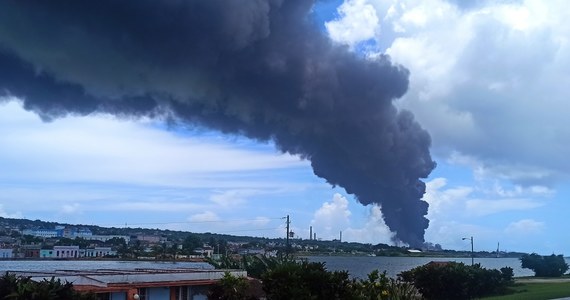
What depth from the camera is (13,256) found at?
172875 mm


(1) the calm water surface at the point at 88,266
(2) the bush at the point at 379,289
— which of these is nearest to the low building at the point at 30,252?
(1) the calm water surface at the point at 88,266

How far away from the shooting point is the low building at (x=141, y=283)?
29.1 meters

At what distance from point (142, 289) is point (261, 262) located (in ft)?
58.0

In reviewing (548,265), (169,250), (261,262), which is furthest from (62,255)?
(261,262)

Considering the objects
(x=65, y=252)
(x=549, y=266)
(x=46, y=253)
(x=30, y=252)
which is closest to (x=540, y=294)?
(x=549, y=266)

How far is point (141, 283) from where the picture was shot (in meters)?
31.0

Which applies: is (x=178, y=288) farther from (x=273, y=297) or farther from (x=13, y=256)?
(x=13, y=256)

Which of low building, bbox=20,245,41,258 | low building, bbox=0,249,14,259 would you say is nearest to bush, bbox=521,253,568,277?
low building, bbox=0,249,14,259

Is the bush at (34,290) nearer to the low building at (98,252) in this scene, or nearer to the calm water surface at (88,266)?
the calm water surface at (88,266)

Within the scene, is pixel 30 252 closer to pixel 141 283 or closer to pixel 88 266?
pixel 88 266

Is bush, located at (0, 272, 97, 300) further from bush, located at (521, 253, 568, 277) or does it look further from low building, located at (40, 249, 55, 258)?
low building, located at (40, 249, 55, 258)

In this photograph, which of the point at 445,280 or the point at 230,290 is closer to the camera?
the point at 230,290

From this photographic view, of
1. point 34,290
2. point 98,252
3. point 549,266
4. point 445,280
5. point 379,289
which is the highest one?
point 34,290

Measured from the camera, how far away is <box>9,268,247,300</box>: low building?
29094mm
